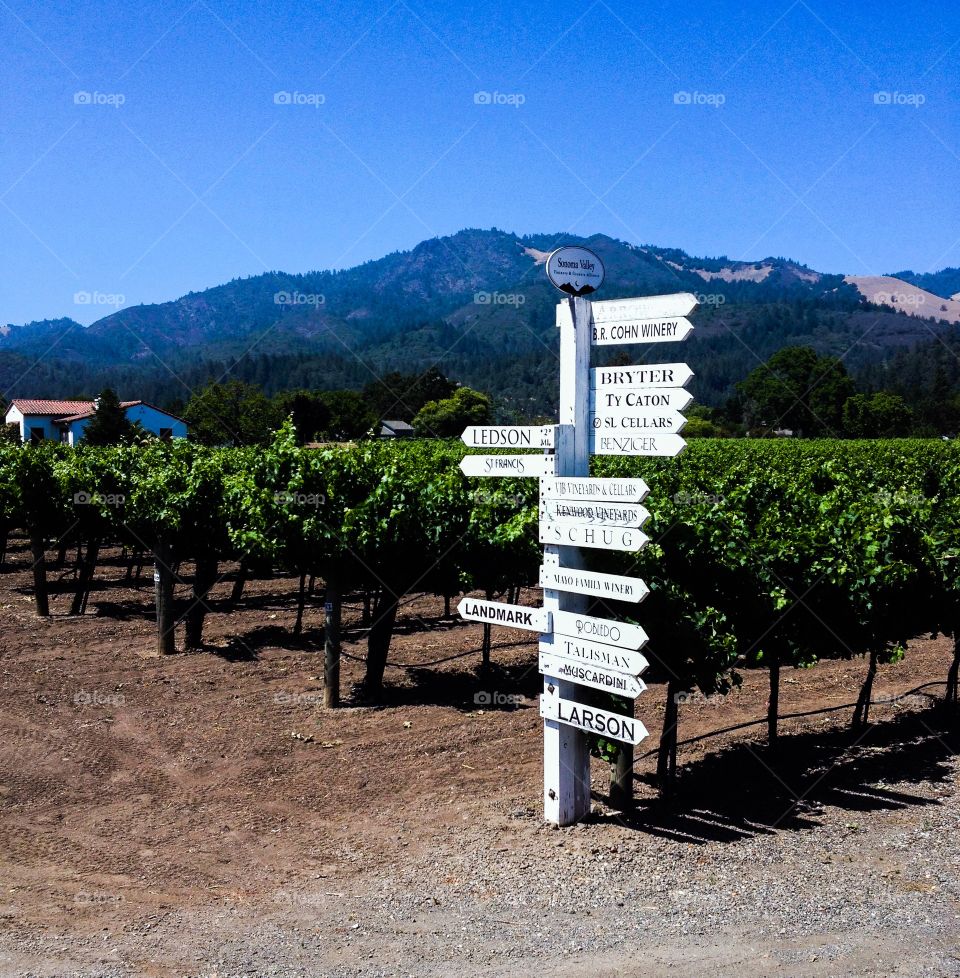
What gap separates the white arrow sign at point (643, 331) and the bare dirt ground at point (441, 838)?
171 inches

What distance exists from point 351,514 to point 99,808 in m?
5.17

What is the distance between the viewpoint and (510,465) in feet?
29.3

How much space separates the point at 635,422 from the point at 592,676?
221cm

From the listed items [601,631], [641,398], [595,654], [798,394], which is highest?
[798,394]

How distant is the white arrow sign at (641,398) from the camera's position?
780 cm

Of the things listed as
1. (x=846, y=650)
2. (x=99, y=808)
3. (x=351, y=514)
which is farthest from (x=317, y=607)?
(x=846, y=650)

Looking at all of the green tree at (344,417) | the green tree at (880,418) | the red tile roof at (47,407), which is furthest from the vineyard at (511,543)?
the green tree at (880,418)

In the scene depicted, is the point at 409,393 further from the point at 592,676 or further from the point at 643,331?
the point at 592,676

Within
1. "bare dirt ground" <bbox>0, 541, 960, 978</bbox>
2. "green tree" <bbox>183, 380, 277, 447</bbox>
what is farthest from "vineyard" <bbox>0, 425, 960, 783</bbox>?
"green tree" <bbox>183, 380, 277, 447</bbox>

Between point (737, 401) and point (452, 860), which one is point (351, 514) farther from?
point (737, 401)

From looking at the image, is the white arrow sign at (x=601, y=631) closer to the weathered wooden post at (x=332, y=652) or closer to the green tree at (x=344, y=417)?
the weathered wooden post at (x=332, y=652)

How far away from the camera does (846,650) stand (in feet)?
37.6

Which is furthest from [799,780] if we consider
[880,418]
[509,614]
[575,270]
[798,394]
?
[798,394]

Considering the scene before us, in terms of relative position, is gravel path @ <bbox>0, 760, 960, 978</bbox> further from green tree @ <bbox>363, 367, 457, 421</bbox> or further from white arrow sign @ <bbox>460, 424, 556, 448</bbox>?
green tree @ <bbox>363, 367, 457, 421</bbox>
